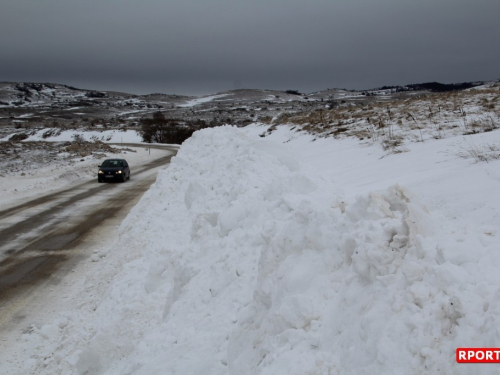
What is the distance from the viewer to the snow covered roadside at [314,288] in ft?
9.03

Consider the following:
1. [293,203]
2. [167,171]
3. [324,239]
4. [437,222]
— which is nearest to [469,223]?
[437,222]

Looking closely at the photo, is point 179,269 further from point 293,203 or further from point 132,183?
point 132,183

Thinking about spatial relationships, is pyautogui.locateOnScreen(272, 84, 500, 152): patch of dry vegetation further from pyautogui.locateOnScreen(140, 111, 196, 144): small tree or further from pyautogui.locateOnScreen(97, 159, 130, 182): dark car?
pyautogui.locateOnScreen(140, 111, 196, 144): small tree

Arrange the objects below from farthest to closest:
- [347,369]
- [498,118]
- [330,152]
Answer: [330,152] → [498,118] → [347,369]

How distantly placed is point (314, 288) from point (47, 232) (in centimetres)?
1171

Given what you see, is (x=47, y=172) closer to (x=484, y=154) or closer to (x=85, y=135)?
(x=484, y=154)

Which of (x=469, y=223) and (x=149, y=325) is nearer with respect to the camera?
(x=469, y=223)

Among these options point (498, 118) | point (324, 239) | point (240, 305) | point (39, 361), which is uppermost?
point (498, 118)

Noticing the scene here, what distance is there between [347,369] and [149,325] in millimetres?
3779

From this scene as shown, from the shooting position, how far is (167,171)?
14047 millimetres

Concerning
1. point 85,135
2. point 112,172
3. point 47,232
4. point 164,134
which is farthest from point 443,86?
point 47,232

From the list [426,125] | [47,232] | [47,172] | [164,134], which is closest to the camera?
[426,125]

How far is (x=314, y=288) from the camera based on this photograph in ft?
12.1

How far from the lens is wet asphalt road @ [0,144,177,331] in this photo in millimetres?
8461
